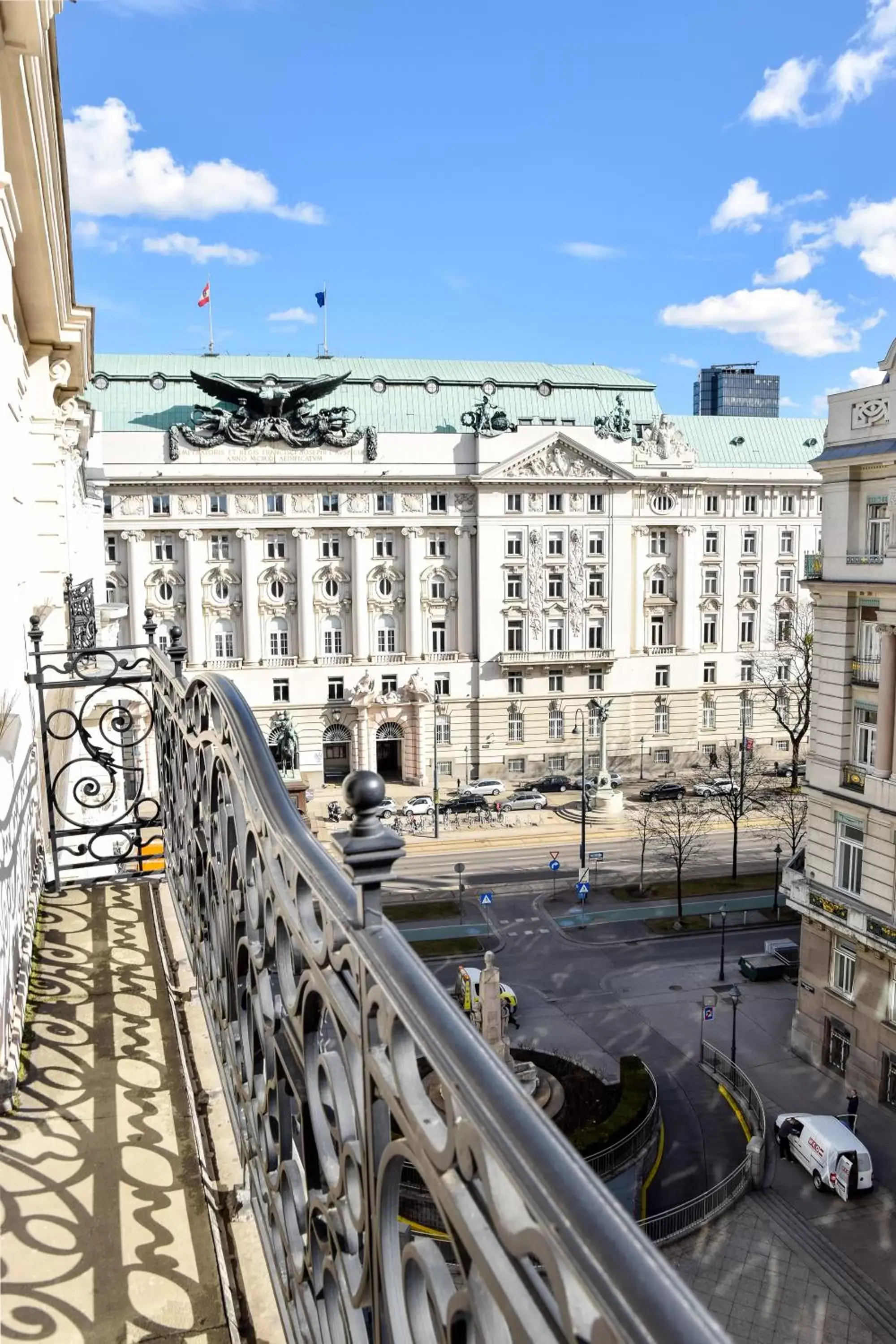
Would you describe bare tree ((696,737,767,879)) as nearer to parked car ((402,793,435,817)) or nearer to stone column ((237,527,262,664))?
parked car ((402,793,435,817))

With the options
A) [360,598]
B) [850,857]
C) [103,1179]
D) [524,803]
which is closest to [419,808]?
[524,803]

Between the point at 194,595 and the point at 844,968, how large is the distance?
40136 millimetres

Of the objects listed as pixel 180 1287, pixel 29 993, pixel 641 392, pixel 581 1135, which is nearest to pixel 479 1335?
pixel 180 1287

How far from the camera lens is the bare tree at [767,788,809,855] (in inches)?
1709

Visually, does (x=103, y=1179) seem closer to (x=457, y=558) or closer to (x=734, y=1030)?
(x=734, y=1030)

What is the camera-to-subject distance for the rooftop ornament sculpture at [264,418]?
53.5 m

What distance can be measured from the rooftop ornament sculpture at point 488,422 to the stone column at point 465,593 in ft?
17.6

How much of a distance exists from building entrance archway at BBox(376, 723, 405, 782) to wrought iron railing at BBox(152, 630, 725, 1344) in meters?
52.1

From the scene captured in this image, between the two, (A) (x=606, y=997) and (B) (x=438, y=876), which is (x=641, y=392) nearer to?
(B) (x=438, y=876)

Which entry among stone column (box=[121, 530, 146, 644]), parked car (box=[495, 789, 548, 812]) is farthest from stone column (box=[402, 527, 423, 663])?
stone column (box=[121, 530, 146, 644])

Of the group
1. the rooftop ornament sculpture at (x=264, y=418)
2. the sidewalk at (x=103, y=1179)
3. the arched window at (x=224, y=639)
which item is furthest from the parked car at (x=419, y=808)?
the sidewalk at (x=103, y=1179)

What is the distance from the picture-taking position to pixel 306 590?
55.6 metres

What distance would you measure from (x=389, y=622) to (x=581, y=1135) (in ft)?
128

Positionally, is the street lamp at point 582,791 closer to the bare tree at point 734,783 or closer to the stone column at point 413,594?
the bare tree at point 734,783
